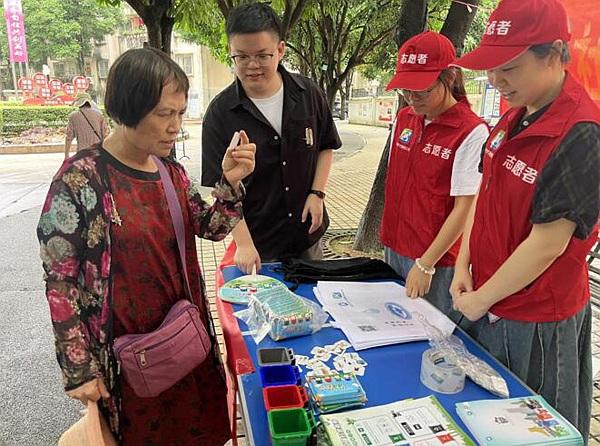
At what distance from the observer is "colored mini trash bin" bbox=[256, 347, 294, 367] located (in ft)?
3.87

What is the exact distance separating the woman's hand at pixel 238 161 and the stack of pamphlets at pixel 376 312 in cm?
51

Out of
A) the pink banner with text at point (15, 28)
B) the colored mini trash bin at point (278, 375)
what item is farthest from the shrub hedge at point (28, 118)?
the colored mini trash bin at point (278, 375)

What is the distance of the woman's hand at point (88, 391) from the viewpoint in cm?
124

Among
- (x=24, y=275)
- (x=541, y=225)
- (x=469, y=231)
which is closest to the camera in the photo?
(x=541, y=225)

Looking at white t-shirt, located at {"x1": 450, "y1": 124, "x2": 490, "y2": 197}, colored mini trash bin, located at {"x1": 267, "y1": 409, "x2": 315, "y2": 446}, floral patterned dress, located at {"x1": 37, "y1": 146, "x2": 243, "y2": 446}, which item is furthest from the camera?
white t-shirt, located at {"x1": 450, "y1": 124, "x2": 490, "y2": 197}

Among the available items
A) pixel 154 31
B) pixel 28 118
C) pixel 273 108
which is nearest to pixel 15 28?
pixel 28 118

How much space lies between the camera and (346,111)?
28938 millimetres

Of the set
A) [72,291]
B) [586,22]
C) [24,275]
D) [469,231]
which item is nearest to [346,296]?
[469,231]

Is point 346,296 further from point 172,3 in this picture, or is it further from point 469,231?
point 172,3

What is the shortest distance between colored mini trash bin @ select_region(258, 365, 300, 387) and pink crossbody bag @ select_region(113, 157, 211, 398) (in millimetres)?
297

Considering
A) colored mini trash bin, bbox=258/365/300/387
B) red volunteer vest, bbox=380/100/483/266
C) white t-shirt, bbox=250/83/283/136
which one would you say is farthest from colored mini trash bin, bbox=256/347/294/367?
white t-shirt, bbox=250/83/283/136

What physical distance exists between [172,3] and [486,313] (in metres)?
4.17

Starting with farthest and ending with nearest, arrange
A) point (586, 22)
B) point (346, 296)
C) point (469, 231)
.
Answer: point (586, 22) → point (346, 296) → point (469, 231)

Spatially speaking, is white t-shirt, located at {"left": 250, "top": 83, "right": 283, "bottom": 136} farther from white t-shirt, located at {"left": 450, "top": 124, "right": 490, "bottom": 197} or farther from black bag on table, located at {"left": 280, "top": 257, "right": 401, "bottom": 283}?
white t-shirt, located at {"left": 450, "top": 124, "right": 490, "bottom": 197}
